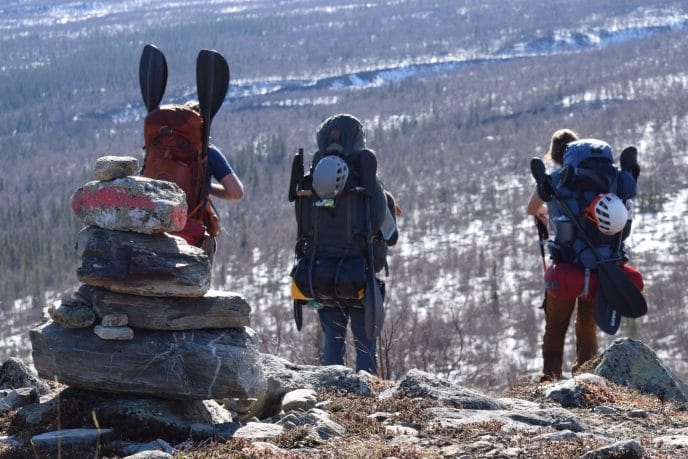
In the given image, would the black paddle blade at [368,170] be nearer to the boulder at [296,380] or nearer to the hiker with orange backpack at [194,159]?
the hiker with orange backpack at [194,159]

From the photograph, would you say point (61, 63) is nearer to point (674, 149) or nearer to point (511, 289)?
point (674, 149)

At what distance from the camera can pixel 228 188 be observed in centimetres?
898

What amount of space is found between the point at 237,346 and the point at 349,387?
1.37 meters

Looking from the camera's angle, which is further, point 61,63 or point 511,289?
point 61,63

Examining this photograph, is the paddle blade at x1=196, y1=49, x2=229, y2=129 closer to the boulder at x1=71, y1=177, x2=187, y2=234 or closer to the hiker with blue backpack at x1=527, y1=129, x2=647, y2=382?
the boulder at x1=71, y1=177, x2=187, y2=234

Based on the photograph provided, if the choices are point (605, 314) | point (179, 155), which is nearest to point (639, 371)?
point (605, 314)

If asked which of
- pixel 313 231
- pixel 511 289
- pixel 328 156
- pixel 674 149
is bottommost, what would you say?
pixel 511 289

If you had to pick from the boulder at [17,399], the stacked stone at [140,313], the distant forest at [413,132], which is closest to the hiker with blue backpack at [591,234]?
the stacked stone at [140,313]

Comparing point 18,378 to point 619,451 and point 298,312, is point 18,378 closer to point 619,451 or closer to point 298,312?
point 298,312

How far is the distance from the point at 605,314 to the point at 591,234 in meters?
0.67

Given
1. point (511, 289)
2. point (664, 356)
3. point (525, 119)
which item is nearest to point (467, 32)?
point (525, 119)

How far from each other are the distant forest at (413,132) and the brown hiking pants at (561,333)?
71.2 ft

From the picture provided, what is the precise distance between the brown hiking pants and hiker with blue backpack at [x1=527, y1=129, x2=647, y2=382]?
0.07ft

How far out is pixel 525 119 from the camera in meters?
143
